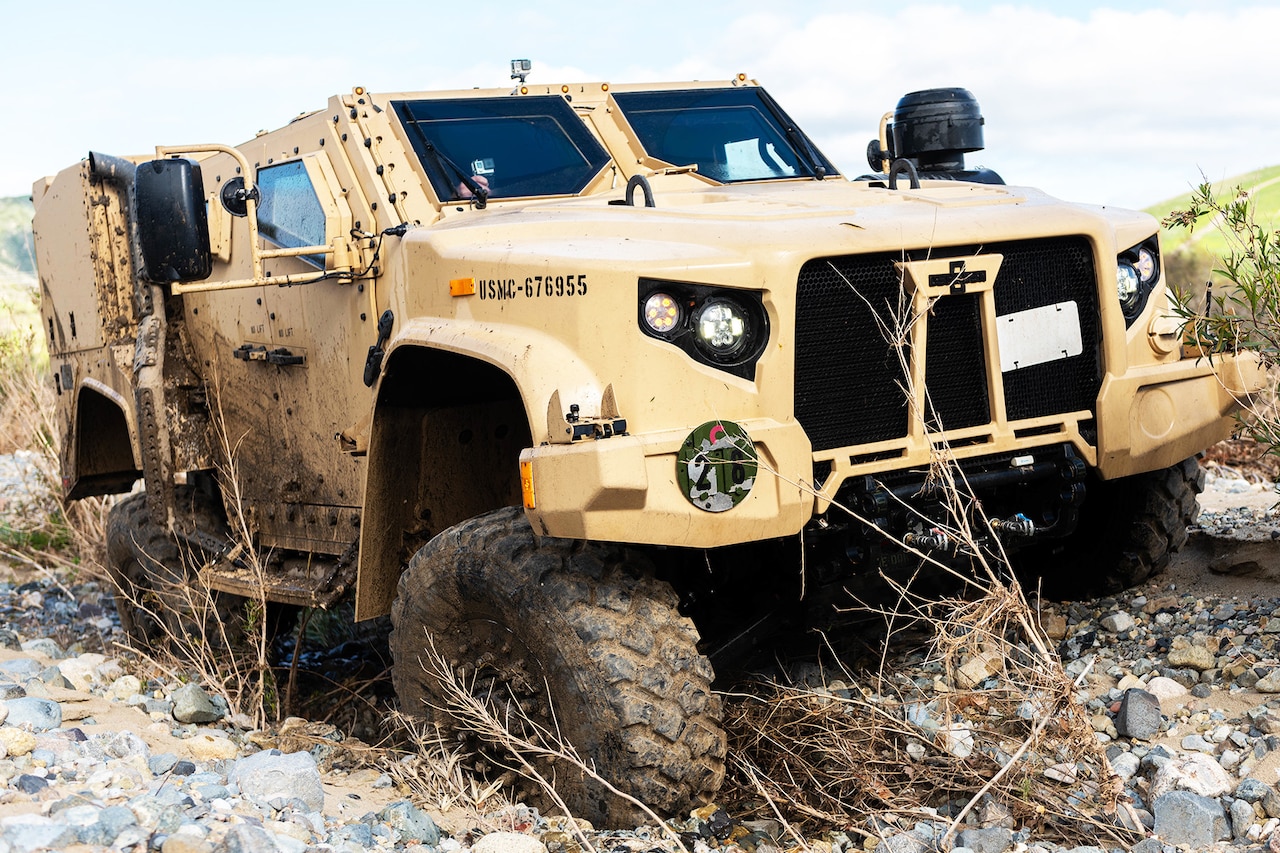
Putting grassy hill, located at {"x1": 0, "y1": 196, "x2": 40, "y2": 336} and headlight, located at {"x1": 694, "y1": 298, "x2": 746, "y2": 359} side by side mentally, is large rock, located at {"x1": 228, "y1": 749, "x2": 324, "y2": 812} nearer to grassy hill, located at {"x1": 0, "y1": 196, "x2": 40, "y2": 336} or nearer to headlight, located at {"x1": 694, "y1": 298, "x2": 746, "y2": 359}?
headlight, located at {"x1": 694, "y1": 298, "x2": 746, "y2": 359}

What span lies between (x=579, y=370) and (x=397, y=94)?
205 cm

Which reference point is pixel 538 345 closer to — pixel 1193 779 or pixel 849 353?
pixel 849 353

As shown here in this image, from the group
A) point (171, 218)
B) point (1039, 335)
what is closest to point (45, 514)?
point (171, 218)

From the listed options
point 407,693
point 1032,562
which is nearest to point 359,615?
point 407,693

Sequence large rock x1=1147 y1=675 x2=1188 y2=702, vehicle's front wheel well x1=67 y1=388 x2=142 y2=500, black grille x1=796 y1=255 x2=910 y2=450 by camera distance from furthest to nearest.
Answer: vehicle's front wheel well x1=67 y1=388 x2=142 y2=500 < large rock x1=1147 y1=675 x2=1188 y2=702 < black grille x1=796 y1=255 x2=910 y2=450

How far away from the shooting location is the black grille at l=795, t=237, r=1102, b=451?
3.78 metres

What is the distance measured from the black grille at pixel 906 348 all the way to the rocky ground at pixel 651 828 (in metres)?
0.87

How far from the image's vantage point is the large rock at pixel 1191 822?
3.40 meters

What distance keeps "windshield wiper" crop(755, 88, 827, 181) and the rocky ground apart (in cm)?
196

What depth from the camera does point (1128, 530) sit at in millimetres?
Answer: 5105

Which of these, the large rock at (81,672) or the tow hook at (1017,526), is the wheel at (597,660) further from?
the large rock at (81,672)

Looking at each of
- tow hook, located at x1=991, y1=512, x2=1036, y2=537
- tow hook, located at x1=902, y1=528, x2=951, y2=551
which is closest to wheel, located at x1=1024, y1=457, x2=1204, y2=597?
tow hook, located at x1=991, y1=512, x2=1036, y2=537

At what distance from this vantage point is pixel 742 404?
Result: 11.9 ft

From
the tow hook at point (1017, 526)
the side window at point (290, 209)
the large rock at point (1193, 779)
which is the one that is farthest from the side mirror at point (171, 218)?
the large rock at point (1193, 779)
